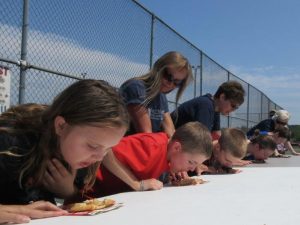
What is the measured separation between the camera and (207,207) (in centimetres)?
192

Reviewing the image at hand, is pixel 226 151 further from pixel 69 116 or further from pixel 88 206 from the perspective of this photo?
pixel 69 116

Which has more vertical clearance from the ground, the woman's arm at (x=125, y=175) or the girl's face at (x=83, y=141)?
the girl's face at (x=83, y=141)

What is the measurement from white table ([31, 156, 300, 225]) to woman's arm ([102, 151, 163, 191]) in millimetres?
65

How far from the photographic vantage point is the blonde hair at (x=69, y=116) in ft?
5.39

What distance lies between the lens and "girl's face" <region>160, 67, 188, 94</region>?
3301 mm

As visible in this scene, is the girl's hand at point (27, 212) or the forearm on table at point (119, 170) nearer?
the girl's hand at point (27, 212)

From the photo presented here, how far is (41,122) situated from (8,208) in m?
0.36

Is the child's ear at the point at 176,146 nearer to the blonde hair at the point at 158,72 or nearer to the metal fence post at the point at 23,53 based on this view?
the blonde hair at the point at 158,72

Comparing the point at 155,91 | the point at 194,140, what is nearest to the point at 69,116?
the point at 194,140

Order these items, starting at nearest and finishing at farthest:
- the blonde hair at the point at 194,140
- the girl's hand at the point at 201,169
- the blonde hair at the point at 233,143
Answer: the blonde hair at the point at 194,140 → the girl's hand at the point at 201,169 → the blonde hair at the point at 233,143

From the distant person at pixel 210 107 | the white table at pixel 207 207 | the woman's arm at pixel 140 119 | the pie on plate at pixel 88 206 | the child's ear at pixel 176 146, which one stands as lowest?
the white table at pixel 207 207

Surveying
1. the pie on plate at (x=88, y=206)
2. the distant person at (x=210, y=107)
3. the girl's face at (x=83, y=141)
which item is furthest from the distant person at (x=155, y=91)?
the girl's face at (x=83, y=141)

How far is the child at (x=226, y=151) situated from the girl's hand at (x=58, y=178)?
1715 mm

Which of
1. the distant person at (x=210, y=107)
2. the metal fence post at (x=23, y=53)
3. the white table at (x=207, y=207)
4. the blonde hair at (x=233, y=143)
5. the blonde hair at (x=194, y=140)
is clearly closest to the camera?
the white table at (x=207, y=207)
